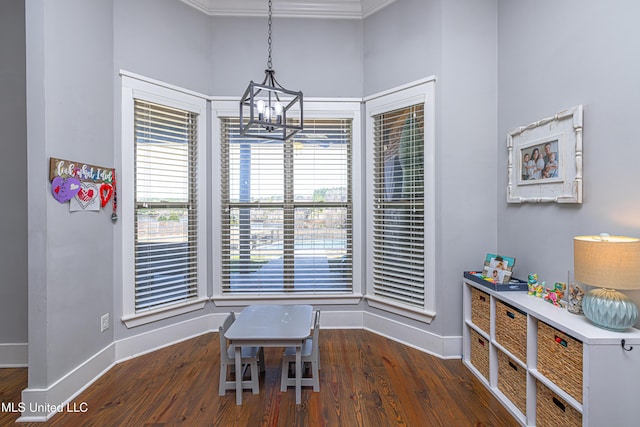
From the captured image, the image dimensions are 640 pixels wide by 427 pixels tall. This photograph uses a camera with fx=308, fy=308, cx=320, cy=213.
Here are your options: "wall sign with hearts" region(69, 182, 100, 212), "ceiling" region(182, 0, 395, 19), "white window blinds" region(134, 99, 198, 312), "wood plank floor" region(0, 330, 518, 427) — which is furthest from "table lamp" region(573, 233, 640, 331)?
"wall sign with hearts" region(69, 182, 100, 212)

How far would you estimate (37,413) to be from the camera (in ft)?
6.82

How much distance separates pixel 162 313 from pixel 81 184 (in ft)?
4.71

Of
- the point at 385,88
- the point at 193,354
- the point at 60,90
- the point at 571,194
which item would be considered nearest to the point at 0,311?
the point at 193,354

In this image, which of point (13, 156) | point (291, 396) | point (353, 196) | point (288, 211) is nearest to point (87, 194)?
point (13, 156)

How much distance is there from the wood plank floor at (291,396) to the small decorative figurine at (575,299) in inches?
33.0

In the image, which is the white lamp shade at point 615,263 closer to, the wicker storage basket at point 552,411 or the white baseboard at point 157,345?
the wicker storage basket at point 552,411

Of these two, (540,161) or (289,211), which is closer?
(540,161)

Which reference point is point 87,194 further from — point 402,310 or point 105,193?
point 402,310

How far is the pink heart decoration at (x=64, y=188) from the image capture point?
2.18m

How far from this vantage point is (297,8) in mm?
3447

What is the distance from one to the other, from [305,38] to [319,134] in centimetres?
109

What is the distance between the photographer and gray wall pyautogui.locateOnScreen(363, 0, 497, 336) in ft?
9.47

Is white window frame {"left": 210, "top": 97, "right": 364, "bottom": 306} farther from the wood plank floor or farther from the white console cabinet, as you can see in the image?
the white console cabinet

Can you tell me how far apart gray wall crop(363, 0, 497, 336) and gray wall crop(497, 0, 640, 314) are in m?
0.10
